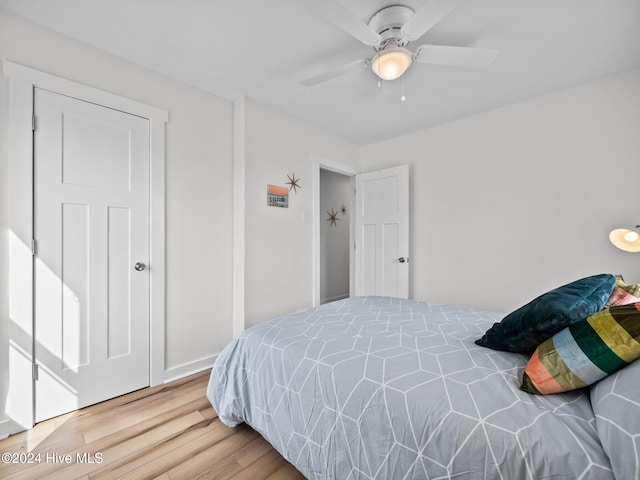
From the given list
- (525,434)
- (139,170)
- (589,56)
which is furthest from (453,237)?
(139,170)

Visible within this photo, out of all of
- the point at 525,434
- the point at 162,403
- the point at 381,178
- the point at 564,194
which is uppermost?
the point at 381,178

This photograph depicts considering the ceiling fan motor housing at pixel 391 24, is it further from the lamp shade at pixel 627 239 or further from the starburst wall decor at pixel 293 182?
the lamp shade at pixel 627 239

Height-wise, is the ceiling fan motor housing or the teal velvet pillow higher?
the ceiling fan motor housing

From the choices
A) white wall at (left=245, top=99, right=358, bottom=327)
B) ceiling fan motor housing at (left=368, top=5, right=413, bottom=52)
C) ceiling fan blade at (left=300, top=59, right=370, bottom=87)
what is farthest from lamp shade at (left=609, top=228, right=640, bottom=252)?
white wall at (left=245, top=99, right=358, bottom=327)

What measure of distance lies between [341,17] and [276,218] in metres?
1.93

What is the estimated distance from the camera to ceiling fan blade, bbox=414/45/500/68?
5.50 ft

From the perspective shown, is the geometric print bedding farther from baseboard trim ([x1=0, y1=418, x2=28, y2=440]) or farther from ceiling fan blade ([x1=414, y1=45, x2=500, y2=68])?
baseboard trim ([x1=0, y1=418, x2=28, y2=440])

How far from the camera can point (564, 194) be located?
2.61m

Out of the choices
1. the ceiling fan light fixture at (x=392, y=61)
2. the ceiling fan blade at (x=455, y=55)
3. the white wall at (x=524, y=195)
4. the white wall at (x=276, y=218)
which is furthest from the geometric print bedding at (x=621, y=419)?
the white wall at (x=276, y=218)

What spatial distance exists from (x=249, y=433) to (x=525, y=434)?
1476mm

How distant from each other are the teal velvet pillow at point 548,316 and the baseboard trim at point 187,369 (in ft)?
7.57

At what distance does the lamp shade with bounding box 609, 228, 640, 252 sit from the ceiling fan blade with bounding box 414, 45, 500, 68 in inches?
62.3

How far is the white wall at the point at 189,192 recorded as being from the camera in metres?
2.08

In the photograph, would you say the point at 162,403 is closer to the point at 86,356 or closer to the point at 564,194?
the point at 86,356
